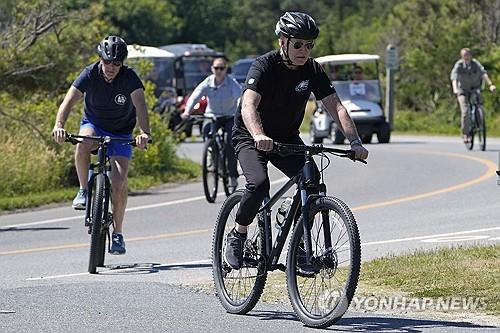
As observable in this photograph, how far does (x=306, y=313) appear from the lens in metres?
8.08

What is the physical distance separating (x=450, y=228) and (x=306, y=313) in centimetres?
595

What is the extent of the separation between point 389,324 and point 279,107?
5.13 ft

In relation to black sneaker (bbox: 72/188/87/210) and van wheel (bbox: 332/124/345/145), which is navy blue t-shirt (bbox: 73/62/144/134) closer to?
black sneaker (bbox: 72/188/87/210)

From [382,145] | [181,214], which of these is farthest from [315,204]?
[382,145]

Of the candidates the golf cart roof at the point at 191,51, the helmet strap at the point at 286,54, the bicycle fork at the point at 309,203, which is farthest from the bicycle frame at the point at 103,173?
the golf cart roof at the point at 191,51

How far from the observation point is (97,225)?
11.2 m

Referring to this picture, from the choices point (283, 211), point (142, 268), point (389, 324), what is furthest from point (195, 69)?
point (389, 324)

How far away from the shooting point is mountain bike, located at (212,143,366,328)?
788cm

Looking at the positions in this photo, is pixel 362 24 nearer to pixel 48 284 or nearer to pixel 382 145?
pixel 382 145

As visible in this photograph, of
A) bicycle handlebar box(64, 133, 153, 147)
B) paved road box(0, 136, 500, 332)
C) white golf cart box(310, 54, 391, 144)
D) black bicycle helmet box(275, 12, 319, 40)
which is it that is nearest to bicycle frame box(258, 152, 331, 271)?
paved road box(0, 136, 500, 332)

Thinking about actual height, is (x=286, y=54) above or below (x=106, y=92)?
above

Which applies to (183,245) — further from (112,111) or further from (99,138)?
(99,138)

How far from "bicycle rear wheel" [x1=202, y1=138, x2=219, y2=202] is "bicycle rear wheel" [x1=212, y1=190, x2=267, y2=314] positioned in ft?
27.2

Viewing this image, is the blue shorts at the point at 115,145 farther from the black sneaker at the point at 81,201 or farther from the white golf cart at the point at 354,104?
the white golf cart at the point at 354,104
